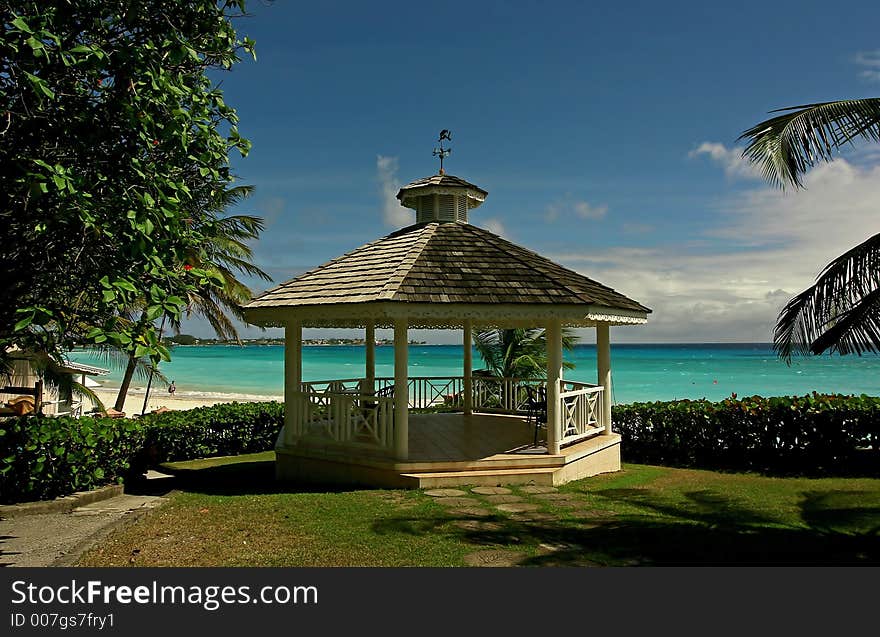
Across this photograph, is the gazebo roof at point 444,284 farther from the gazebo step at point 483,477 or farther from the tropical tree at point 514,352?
the tropical tree at point 514,352

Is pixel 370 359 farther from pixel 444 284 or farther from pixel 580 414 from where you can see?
pixel 580 414

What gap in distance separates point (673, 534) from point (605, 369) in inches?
222

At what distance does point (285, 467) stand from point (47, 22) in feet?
26.4

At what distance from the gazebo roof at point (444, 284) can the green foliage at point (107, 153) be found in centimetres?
381

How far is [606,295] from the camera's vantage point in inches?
485

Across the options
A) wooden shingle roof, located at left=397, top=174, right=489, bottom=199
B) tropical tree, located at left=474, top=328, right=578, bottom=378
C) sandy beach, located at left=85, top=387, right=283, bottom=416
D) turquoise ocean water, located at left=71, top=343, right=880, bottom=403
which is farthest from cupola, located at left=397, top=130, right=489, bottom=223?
turquoise ocean water, located at left=71, top=343, right=880, bottom=403

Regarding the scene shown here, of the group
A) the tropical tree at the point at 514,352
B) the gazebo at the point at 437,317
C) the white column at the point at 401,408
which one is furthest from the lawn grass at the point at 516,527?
the tropical tree at the point at 514,352

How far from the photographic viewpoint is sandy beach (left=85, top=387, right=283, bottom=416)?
139 feet

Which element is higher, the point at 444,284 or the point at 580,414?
the point at 444,284

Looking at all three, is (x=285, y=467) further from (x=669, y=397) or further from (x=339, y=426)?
(x=669, y=397)

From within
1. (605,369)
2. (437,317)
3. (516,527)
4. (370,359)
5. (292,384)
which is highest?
(437,317)

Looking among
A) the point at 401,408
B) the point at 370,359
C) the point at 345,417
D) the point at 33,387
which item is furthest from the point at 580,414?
the point at 33,387

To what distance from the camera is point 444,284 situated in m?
10.1

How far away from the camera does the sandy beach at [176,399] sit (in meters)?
42.3
